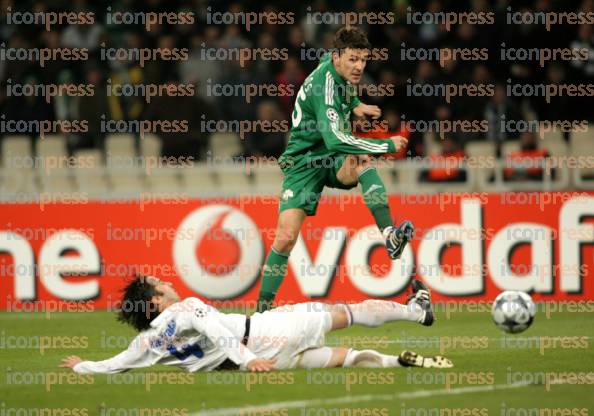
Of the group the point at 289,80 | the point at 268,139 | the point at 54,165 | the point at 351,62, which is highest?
the point at 289,80

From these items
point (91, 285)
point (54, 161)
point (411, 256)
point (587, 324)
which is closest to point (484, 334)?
point (587, 324)

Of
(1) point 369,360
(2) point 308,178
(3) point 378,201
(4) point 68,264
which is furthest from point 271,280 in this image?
(4) point 68,264


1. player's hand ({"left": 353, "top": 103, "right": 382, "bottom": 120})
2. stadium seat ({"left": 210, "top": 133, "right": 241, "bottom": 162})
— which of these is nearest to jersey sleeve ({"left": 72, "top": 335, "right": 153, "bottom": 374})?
player's hand ({"left": 353, "top": 103, "right": 382, "bottom": 120})

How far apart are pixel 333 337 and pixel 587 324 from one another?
2495mm

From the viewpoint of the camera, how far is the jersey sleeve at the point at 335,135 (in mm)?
10477

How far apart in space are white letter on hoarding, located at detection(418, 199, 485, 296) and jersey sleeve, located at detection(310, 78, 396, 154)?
3973 mm

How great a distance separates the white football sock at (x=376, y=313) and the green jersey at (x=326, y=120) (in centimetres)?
147

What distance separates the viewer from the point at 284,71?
1812 cm

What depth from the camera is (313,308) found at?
9344 mm

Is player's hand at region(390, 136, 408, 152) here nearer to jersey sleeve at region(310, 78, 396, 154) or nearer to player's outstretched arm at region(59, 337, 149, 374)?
jersey sleeve at region(310, 78, 396, 154)

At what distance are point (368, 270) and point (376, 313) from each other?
4.85 meters

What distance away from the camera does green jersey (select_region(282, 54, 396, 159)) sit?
10.5 metres

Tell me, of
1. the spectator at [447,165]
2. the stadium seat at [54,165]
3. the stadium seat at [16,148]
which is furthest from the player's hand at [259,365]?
the stadium seat at [16,148]

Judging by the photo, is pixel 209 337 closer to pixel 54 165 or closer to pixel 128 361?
pixel 128 361
